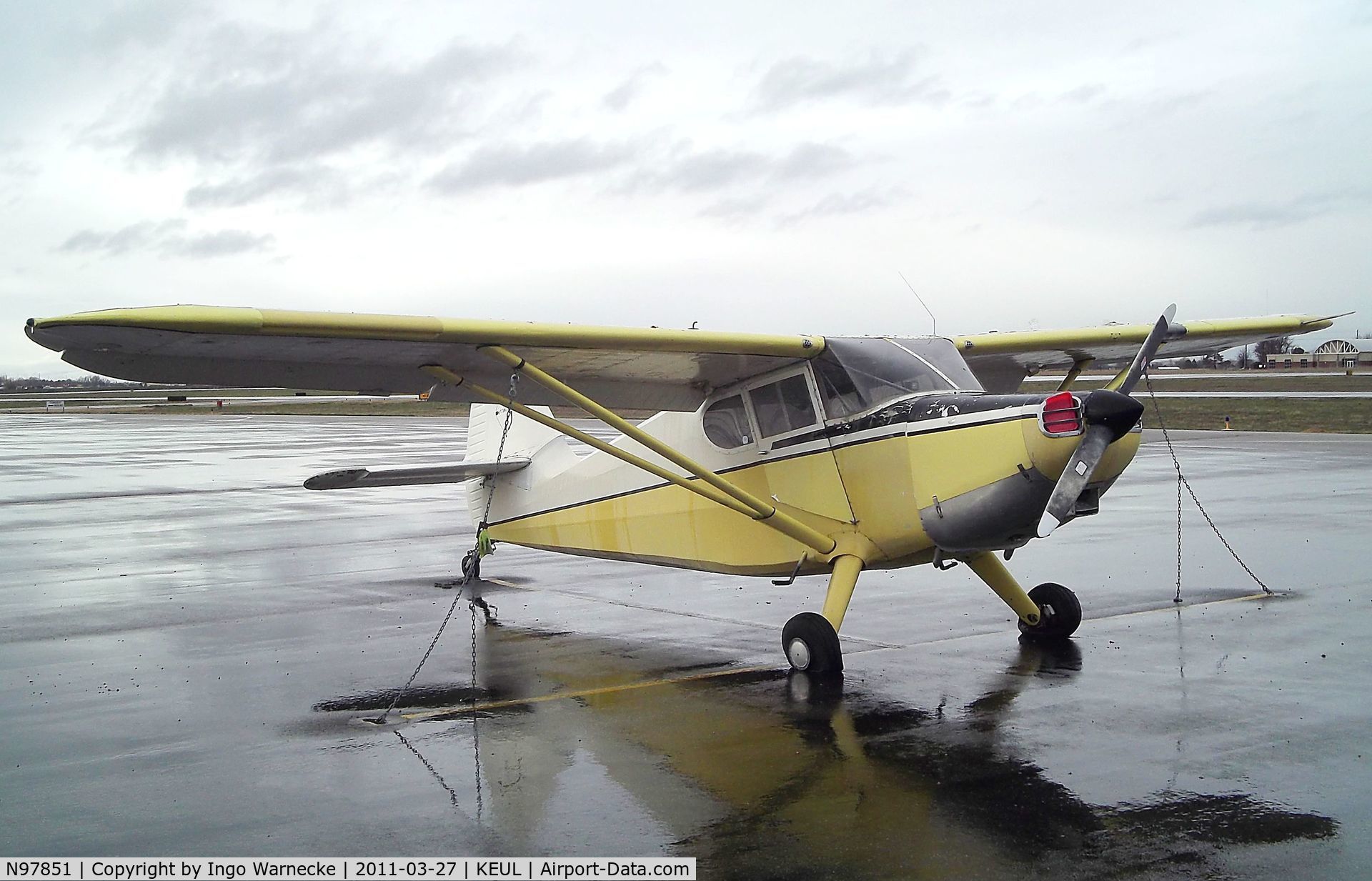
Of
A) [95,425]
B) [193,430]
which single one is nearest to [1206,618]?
[193,430]

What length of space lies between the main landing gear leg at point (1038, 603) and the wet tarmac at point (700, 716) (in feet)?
0.92

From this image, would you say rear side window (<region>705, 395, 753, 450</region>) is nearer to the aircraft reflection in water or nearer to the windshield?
the windshield

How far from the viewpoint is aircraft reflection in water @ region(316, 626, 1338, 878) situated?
5.05m

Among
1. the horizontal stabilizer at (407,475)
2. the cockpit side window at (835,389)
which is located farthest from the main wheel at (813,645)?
the horizontal stabilizer at (407,475)

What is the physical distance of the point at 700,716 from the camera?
292 inches

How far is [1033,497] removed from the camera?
25.2 ft

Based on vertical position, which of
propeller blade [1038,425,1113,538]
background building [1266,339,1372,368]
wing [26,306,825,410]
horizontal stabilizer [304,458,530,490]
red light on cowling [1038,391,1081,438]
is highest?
background building [1266,339,1372,368]

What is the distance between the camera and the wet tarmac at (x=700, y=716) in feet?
17.3

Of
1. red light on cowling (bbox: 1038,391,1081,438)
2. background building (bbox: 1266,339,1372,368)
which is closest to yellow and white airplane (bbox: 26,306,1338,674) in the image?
red light on cowling (bbox: 1038,391,1081,438)

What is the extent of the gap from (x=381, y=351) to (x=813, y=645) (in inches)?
145

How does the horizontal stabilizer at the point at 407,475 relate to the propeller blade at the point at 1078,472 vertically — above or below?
above

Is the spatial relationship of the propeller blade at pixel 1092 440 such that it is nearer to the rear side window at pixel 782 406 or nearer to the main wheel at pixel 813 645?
the main wheel at pixel 813 645

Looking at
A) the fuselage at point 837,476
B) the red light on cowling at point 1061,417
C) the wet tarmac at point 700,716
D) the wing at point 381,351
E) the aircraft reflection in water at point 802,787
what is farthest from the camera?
the fuselage at point 837,476

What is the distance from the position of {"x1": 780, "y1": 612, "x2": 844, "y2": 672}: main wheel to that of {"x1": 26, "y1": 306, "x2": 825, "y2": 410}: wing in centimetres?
207
